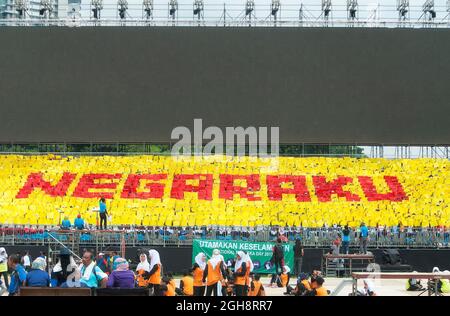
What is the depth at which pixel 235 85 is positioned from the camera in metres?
41.1

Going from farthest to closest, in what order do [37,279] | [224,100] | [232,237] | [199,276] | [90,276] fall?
1. [224,100]
2. [232,237]
3. [199,276]
4. [90,276]
5. [37,279]

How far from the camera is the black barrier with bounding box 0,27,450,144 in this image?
40906 mm

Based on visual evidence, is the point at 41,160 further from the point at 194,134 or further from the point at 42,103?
the point at 194,134

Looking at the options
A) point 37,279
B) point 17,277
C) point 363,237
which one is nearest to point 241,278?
point 37,279

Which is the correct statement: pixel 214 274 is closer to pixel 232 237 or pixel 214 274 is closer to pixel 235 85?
pixel 232 237

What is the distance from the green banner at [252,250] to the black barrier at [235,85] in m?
14.8

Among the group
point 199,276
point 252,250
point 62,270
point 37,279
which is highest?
point 37,279

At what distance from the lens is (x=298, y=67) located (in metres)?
41.2

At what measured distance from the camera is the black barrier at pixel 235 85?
1610 inches

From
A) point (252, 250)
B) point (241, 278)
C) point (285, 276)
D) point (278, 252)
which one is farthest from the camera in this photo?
point (252, 250)

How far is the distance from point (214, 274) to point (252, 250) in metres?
10.4
